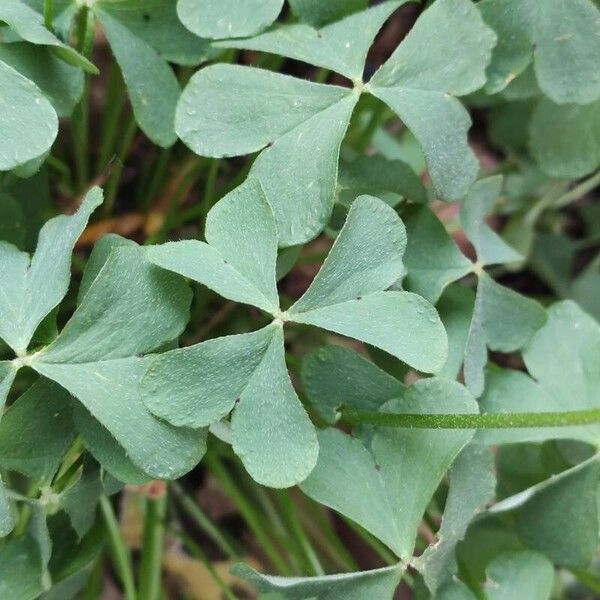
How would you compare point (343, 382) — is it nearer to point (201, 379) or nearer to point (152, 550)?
point (201, 379)

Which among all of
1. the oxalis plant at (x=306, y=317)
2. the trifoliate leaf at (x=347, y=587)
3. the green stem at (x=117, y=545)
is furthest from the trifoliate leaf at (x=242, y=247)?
the green stem at (x=117, y=545)

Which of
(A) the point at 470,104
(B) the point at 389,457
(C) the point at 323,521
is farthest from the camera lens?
(A) the point at 470,104

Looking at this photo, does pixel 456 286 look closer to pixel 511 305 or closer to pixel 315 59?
pixel 511 305

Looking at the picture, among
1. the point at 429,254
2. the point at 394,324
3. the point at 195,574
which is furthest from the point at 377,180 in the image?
the point at 195,574

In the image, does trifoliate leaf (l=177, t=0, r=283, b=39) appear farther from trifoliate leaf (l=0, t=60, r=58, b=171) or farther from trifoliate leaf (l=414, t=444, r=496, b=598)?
trifoliate leaf (l=414, t=444, r=496, b=598)

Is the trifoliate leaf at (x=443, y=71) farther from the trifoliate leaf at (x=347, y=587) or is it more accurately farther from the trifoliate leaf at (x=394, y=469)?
the trifoliate leaf at (x=347, y=587)

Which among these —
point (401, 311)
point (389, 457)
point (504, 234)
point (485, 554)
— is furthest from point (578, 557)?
point (504, 234)
